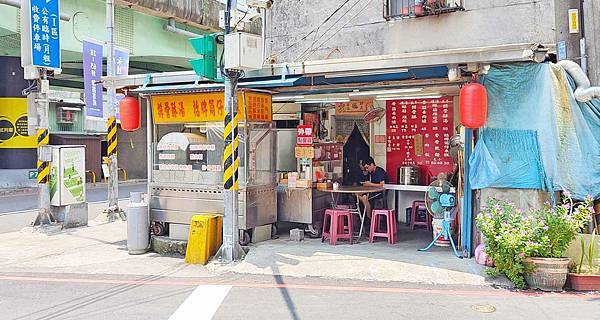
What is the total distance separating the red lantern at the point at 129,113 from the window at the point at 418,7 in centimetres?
616

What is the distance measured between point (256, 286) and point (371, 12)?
7.57 m

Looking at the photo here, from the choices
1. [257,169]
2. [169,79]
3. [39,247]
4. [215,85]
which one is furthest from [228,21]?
[39,247]

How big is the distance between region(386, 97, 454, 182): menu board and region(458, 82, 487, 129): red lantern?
4314 millimetres

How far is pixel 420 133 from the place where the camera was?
41.4ft

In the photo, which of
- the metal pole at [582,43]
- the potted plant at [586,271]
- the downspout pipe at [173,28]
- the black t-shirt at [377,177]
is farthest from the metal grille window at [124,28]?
the potted plant at [586,271]

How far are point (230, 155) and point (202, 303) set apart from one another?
283 centimetres

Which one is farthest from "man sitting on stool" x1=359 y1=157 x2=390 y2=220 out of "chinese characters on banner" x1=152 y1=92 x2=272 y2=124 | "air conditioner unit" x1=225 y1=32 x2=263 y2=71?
"air conditioner unit" x1=225 y1=32 x2=263 y2=71

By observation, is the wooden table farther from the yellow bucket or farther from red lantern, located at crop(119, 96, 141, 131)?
red lantern, located at crop(119, 96, 141, 131)

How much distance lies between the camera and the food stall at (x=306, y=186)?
35.8ft

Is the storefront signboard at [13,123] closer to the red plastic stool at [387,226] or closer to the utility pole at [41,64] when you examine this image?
the utility pole at [41,64]

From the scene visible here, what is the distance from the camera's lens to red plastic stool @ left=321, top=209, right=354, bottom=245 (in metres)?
10.5

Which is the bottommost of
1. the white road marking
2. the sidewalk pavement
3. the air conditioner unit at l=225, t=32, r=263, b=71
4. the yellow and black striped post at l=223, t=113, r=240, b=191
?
the white road marking

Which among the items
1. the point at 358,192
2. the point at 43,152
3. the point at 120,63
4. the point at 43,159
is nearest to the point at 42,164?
the point at 43,159

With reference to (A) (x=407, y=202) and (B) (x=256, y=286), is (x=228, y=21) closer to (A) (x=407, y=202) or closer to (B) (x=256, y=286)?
(B) (x=256, y=286)
